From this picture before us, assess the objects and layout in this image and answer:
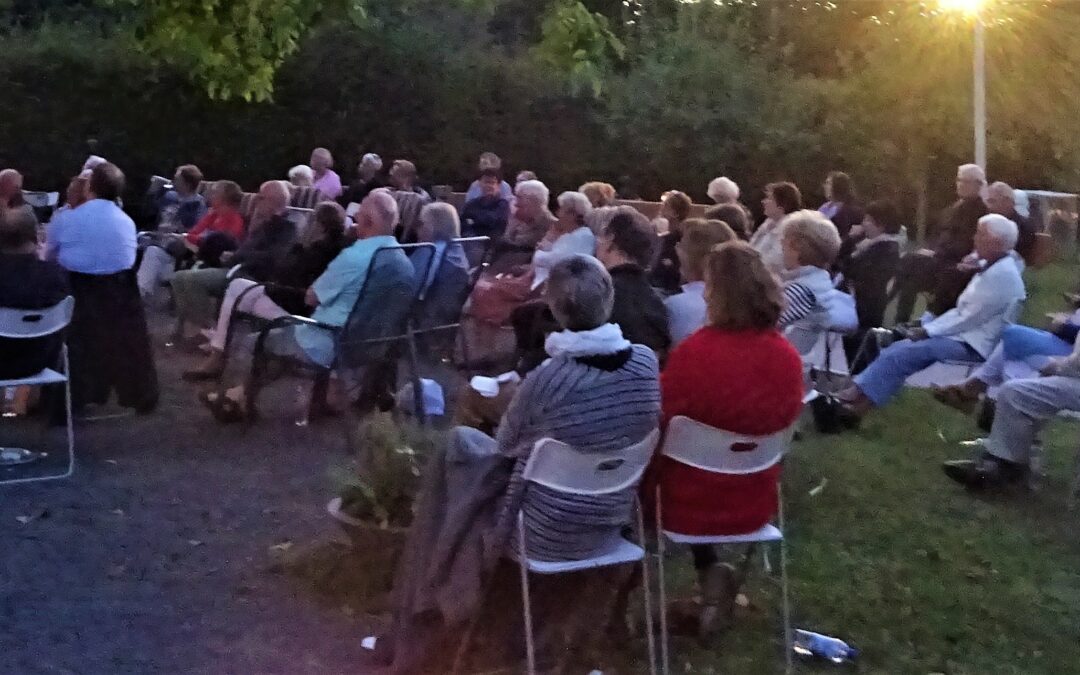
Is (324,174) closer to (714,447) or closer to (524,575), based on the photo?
(714,447)

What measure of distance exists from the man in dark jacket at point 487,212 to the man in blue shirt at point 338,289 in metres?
4.25

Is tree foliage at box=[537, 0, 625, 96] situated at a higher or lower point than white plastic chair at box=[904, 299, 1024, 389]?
higher

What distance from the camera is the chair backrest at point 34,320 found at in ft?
19.7

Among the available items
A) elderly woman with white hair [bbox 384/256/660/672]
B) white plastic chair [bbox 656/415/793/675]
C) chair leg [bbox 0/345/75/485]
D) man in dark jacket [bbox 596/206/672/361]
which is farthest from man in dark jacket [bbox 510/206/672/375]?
chair leg [bbox 0/345/75/485]

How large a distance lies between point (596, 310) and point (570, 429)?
357mm

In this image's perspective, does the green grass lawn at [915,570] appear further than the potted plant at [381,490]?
No

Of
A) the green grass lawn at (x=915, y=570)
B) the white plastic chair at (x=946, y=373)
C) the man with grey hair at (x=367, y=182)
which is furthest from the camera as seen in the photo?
the man with grey hair at (x=367, y=182)

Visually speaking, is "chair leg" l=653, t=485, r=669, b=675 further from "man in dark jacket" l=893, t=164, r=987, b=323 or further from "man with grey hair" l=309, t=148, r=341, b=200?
"man with grey hair" l=309, t=148, r=341, b=200

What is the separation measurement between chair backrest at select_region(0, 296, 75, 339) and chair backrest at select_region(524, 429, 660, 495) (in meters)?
3.23

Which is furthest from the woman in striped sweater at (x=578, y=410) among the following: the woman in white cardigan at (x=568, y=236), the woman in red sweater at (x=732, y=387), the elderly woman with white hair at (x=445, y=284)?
the woman in white cardigan at (x=568, y=236)

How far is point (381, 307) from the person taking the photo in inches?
269

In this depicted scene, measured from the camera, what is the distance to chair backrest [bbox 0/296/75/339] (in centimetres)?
599

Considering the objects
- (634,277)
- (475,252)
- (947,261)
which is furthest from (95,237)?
(947,261)

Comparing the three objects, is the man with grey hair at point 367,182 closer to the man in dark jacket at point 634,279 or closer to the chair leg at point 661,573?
the man in dark jacket at point 634,279
